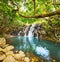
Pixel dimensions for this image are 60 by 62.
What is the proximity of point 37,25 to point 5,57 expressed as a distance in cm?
1838

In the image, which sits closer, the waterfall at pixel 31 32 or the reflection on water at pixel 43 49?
the reflection on water at pixel 43 49

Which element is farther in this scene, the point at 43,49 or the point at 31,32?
the point at 31,32

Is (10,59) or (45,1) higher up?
(45,1)

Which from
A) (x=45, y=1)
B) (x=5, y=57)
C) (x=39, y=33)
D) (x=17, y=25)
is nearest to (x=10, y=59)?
(x=5, y=57)

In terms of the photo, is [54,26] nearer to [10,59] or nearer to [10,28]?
[10,28]

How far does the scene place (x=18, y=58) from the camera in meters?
9.33

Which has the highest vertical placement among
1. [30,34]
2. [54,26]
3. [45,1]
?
[45,1]

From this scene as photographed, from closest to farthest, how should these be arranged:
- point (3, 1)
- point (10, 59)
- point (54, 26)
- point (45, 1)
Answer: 1. point (10, 59)
2. point (45, 1)
3. point (3, 1)
4. point (54, 26)

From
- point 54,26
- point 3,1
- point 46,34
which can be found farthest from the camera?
point 46,34

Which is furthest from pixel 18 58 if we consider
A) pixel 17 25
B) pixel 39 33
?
pixel 17 25

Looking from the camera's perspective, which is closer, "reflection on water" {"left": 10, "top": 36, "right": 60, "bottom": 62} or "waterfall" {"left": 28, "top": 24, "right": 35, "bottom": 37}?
"reflection on water" {"left": 10, "top": 36, "right": 60, "bottom": 62}

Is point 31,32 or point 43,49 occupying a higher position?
point 31,32

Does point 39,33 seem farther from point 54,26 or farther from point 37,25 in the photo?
point 54,26

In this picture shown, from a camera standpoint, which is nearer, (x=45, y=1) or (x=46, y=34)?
(x=45, y=1)
